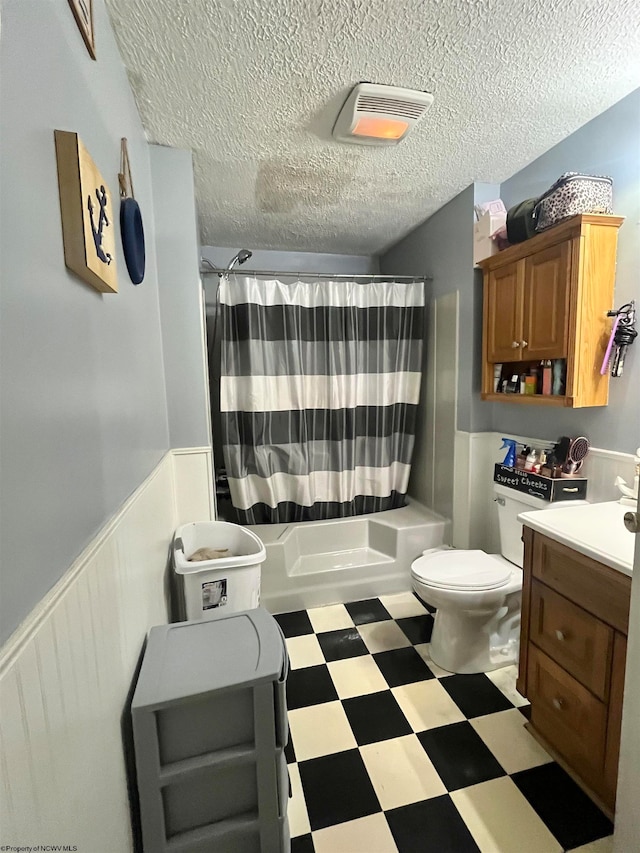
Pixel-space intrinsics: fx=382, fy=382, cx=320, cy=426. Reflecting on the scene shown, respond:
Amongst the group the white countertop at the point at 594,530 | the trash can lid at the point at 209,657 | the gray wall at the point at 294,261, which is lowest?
the trash can lid at the point at 209,657

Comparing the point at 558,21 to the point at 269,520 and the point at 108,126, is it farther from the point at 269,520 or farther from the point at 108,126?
the point at 269,520

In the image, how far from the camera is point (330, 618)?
212 centimetres

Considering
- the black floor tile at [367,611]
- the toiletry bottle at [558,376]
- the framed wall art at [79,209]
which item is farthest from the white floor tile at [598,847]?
the framed wall art at [79,209]

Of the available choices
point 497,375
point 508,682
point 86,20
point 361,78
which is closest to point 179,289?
point 86,20

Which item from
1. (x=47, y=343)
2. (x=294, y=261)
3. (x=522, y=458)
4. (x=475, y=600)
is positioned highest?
(x=294, y=261)

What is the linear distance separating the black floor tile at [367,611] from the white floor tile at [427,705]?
48 cm

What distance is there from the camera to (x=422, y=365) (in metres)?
2.64

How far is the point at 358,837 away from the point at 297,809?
0.65 ft

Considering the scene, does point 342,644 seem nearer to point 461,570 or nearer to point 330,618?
point 330,618

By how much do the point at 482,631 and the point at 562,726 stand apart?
1.52 ft

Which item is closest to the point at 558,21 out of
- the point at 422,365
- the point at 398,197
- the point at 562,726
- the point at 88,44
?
the point at 398,197

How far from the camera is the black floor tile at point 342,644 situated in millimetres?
1833

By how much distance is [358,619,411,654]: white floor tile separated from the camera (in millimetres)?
1877

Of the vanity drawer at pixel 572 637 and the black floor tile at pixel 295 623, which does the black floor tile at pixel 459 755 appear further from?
the black floor tile at pixel 295 623
